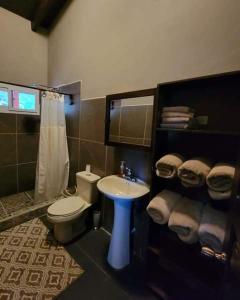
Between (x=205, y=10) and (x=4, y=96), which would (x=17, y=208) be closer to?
(x=4, y=96)

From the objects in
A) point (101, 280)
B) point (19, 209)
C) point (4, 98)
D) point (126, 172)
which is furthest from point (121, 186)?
point (4, 98)

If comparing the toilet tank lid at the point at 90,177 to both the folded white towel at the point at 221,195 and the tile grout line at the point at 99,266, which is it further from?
the folded white towel at the point at 221,195

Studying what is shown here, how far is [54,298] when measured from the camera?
1297 mm

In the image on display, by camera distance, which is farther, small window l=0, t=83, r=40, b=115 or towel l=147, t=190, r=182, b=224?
small window l=0, t=83, r=40, b=115

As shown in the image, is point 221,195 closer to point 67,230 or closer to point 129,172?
point 129,172

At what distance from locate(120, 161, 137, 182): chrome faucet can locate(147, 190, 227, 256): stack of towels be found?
1.51 ft

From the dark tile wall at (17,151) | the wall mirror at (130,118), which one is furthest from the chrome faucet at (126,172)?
the dark tile wall at (17,151)

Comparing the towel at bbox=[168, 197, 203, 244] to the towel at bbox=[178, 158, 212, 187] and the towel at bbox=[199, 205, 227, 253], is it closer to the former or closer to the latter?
the towel at bbox=[199, 205, 227, 253]

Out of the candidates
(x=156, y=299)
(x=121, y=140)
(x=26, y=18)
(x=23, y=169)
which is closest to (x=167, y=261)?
(x=156, y=299)

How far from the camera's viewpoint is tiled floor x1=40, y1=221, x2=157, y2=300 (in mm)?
1354

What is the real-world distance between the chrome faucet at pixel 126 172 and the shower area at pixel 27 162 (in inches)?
43.7

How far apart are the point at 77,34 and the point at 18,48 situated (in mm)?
1052

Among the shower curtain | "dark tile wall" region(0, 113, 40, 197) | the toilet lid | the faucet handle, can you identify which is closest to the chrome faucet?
the faucet handle

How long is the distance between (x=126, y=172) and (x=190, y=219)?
2.68 feet
